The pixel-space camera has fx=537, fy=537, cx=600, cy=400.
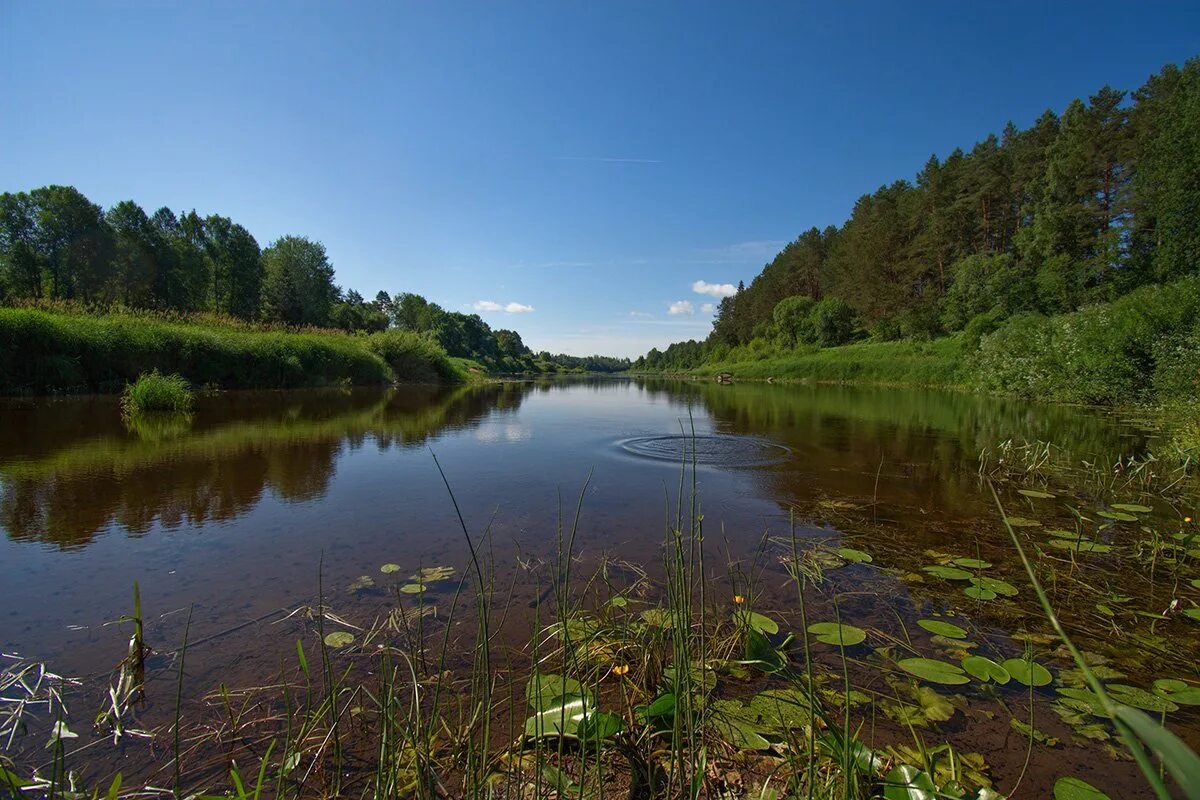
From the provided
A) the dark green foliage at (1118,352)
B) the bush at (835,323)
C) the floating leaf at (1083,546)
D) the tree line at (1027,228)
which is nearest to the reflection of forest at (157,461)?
the floating leaf at (1083,546)

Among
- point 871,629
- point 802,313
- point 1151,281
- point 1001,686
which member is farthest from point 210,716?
point 802,313

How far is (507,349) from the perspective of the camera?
4724 inches

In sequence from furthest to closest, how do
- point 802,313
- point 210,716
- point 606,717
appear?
point 802,313 → point 210,716 → point 606,717

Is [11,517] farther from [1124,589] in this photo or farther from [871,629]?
[1124,589]

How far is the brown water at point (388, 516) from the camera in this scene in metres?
3.16

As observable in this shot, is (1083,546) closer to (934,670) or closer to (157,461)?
(934,670)

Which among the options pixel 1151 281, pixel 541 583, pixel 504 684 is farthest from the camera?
pixel 1151 281

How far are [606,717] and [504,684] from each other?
78 cm

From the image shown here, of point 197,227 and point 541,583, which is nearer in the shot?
point 541,583

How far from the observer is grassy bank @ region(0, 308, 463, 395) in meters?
14.3

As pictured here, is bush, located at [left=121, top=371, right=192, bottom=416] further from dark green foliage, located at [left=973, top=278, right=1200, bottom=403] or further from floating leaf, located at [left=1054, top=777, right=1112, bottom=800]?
dark green foliage, located at [left=973, top=278, right=1200, bottom=403]

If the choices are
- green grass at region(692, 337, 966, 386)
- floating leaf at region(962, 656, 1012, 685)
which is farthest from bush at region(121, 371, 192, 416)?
green grass at region(692, 337, 966, 386)

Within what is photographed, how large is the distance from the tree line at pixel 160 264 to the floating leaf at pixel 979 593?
3934 cm

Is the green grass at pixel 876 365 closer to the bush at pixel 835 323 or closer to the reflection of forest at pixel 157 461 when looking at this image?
the bush at pixel 835 323
